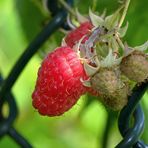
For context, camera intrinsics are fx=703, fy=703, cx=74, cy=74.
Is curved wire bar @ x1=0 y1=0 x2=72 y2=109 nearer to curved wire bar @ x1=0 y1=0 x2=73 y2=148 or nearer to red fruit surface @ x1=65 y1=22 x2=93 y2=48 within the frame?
curved wire bar @ x1=0 y1=0 x2=73 y2=148

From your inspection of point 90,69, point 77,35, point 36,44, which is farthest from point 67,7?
point 90,69

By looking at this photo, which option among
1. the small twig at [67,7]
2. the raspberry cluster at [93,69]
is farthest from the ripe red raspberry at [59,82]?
the small twig at [67,7]

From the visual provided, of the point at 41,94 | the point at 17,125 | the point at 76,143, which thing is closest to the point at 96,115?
the point at 76,143

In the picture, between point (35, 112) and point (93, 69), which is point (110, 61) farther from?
point (35, 112)

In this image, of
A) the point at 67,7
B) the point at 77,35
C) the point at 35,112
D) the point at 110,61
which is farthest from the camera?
the point at 35,112

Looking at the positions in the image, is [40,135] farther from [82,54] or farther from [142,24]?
[82,54]

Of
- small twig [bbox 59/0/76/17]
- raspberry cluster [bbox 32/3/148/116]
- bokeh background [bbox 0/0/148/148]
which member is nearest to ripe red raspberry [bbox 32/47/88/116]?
raspberry cluster [bbox 32/3/148/116]
